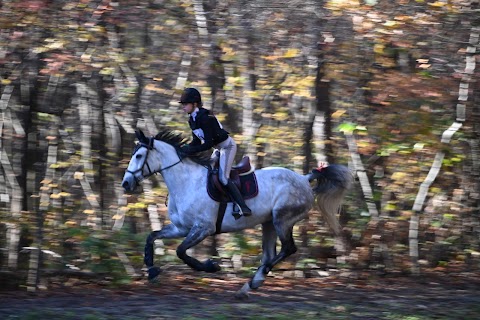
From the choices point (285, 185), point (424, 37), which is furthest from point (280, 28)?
point (285, 185)

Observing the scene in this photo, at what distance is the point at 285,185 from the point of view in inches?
437

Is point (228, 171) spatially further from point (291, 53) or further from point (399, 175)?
point (399, 175)

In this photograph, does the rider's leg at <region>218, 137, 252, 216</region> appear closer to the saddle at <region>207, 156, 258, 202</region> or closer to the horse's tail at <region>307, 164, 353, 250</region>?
the saddle at <region>207, 156, 258, 202</region>

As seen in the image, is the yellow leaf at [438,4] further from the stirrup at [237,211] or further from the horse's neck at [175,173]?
the horse's neck at [175,173]

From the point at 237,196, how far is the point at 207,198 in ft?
1.40

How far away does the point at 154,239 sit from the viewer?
412 inches

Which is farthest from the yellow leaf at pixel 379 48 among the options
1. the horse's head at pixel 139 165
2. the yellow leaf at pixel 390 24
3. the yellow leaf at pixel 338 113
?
the horse's head at pixel 139 165

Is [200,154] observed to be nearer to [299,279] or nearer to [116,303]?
[116,303]

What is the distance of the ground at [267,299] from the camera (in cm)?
938

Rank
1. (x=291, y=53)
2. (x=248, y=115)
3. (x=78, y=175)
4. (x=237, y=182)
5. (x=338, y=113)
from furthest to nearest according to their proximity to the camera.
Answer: (x=248, y=115), (x=338, y=113), (x=78, y=175), (x=291, y=53), (x=237, y=182)

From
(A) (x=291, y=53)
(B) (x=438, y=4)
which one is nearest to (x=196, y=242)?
(A) (x=291, y=53)

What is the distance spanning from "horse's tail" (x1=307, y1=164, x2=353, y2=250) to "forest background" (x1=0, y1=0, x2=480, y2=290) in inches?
59.9

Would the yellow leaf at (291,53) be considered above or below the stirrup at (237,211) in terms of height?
above

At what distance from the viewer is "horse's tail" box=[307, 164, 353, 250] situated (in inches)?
448
